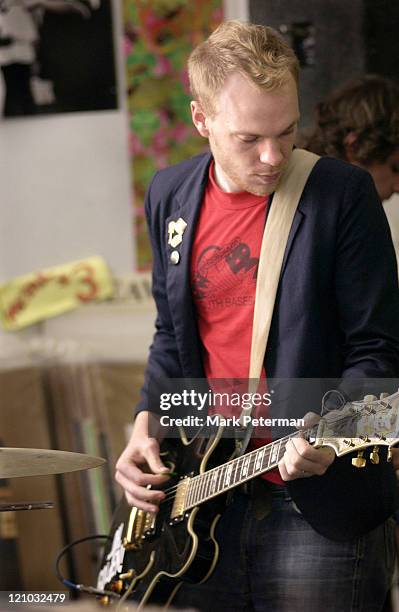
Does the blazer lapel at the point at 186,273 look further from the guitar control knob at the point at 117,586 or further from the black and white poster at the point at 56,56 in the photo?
the black and white poster at the point at 56,56

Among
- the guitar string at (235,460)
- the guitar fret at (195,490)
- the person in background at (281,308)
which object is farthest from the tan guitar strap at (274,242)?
the guitar fret at (195,490)

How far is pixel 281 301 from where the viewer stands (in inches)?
61.3

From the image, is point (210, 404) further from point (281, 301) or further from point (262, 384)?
point (281, 301)

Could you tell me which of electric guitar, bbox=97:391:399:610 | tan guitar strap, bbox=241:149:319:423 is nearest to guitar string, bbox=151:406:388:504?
electric guitar, bbox=97:391:399:610

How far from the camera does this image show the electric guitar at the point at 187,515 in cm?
148

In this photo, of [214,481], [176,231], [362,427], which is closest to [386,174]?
[176,231]

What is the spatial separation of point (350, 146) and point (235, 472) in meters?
0.58

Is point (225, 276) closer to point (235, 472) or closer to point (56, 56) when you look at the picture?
point (235, 472)

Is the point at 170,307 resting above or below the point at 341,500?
above

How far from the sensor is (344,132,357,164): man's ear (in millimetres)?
1693

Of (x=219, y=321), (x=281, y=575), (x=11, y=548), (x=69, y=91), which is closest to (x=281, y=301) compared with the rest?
(x=219, y=321)

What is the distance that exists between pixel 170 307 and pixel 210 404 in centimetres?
18

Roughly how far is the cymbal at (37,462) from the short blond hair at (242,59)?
0.59 m

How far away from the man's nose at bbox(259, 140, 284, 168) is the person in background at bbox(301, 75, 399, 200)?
0.75 feet
